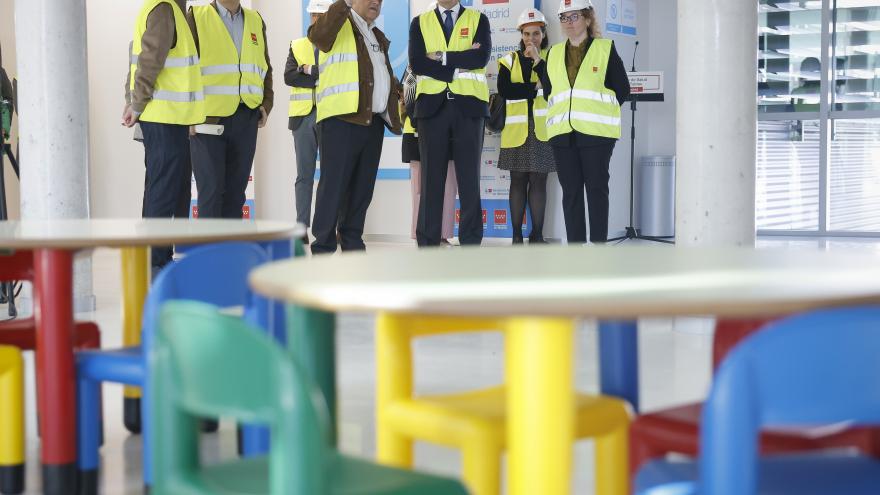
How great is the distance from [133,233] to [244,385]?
1.52 meters

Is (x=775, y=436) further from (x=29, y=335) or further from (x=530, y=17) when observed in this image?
(x=530, y=17)

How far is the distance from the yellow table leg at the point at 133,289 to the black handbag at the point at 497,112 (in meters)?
5.75

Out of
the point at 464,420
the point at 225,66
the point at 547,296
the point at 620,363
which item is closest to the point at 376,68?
the point at 225,66

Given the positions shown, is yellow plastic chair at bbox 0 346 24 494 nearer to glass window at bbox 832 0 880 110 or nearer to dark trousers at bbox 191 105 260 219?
dark trousers at bbox 191 105 260 219

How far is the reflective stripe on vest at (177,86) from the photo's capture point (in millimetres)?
5777

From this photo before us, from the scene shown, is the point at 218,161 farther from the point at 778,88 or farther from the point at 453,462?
the point at 778,88

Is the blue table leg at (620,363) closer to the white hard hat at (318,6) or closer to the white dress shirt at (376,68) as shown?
the white dress shirt at (376,68)

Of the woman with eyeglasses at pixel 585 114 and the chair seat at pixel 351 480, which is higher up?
the woman with eyeglasses at pixel 585 114

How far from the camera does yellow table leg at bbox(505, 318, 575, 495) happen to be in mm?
1416

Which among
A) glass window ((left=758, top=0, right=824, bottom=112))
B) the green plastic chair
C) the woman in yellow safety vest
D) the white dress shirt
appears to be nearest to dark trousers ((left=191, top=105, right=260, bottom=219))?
the white dress shirt

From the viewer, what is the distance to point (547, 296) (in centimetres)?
144

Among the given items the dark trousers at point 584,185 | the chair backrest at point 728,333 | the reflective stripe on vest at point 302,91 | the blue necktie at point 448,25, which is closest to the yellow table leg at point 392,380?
the chair backrest at point 728,333

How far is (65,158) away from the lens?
5738 millimetres

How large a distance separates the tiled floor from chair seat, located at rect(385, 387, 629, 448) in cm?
75
